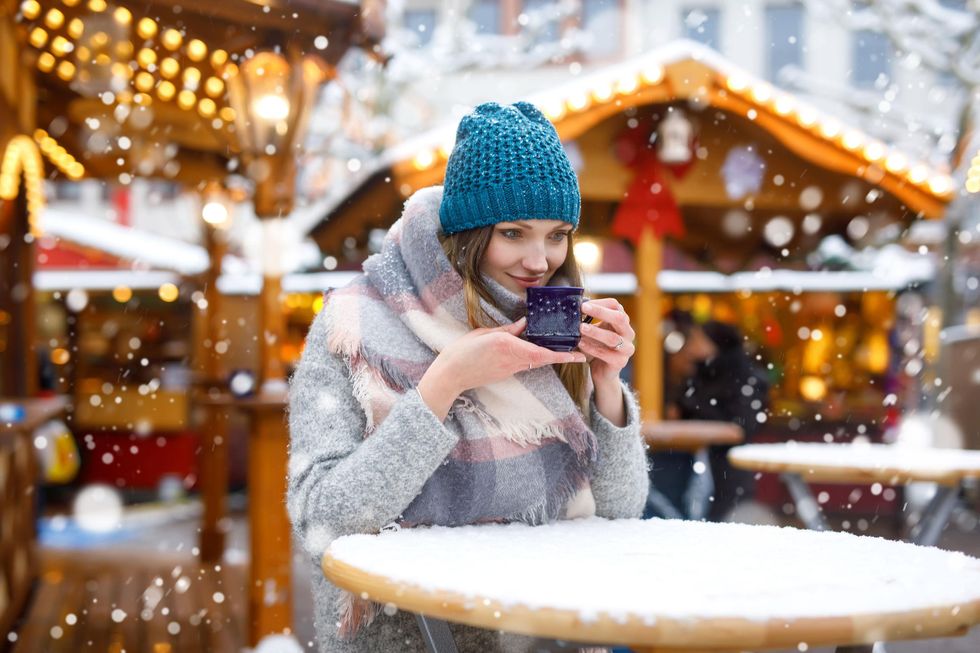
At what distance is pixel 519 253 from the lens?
5.83 ft

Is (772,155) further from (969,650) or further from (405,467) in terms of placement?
(405,467)

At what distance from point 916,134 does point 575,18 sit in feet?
27.5

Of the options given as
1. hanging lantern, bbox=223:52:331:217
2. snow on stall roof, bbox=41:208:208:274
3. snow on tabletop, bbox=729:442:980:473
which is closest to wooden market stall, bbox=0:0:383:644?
hanging lantern, bbox=223:52:331:217

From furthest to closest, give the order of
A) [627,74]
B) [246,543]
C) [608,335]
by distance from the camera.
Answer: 1. [246,543]
2. [627,74]
3. [608,335]

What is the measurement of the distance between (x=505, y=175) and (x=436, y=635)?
0.79m

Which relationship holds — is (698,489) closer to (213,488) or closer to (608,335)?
(213,488)

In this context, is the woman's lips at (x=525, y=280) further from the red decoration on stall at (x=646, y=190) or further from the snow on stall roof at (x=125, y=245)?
the snow on stall roof at (x=125, y=245)

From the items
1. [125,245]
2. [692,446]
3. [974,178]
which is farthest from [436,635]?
[125,245]

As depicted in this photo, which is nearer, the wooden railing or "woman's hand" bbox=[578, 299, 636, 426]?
"woman's hand" bbox=[578, 299, 636, 426]

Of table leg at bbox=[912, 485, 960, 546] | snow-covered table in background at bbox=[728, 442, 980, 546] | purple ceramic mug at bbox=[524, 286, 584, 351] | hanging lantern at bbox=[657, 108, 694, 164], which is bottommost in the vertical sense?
table leg at bbox=[912, 485, 960, 546]

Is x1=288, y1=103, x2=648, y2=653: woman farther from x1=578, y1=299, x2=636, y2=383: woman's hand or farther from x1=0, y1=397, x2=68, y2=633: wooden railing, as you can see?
x1=0, y1=397, x2=68, y2=633: wooden railing

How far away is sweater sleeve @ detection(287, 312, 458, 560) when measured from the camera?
156 cm

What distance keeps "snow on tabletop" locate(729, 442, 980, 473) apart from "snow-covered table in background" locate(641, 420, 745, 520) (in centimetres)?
178

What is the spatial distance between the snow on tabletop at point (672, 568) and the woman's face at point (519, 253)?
0.45 meters
